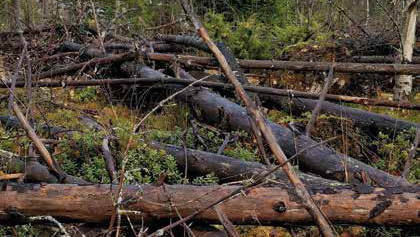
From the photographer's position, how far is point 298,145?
4.21 meters

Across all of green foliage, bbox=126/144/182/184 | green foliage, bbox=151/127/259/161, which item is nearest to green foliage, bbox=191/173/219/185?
Result: green foliage, bbox=126/144/182/184

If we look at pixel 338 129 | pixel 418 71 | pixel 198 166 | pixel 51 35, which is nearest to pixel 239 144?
pixel 198 166

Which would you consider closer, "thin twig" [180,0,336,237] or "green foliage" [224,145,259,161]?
"thin twig" [180,0,336,237]

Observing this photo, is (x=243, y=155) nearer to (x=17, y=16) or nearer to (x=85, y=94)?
(x=85, y=94)

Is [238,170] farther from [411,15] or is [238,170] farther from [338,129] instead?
[411,15]

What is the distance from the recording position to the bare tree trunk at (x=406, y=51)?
7223 mm

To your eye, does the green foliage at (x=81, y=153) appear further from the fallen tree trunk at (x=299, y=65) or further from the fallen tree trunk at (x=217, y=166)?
the fallen tree trunk at (x=299, y=65)

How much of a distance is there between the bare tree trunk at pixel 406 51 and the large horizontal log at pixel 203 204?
4875 millimetres

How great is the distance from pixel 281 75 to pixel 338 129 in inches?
113

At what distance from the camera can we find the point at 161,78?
6.26m

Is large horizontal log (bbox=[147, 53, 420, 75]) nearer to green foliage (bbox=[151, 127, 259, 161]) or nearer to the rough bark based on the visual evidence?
the rough bark

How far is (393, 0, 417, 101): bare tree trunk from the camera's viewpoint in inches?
284

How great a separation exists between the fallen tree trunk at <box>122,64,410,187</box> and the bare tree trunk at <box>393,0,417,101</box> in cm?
331

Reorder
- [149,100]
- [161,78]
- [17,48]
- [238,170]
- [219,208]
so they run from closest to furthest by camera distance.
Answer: [219,208] < [238,170] < [161,78] < [149,100] < [17,48]
